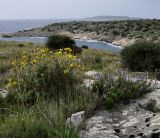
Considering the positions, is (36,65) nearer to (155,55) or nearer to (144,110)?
(144,110)

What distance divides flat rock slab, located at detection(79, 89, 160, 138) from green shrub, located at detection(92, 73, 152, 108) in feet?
0.69

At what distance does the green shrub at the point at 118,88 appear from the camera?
6.22 metres

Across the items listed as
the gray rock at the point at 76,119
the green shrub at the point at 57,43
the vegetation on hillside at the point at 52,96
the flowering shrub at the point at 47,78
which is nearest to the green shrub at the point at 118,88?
the vegetation on hillside at the point at 52,96

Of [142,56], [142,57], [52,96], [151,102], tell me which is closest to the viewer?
[151,102]

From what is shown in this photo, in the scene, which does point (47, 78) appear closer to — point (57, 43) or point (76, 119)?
point (76, 119)

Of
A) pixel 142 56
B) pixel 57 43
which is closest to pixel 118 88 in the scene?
pixel 142 56

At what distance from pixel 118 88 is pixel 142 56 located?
23.3 ft

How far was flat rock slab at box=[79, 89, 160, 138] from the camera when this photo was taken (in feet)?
16.4

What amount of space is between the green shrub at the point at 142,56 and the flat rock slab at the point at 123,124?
6665mm

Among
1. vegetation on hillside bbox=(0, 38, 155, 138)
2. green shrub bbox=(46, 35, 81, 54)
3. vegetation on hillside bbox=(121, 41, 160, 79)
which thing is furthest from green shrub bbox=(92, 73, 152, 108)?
green shrub bbox=(46, 35, 81, 54)

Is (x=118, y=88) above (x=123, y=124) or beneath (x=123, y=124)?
above

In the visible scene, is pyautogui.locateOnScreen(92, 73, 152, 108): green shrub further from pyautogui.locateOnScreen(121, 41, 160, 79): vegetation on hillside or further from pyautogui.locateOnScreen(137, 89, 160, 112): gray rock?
pyautogui.locateOnScreen(121, 41, 160, 79): vegetation on hillside

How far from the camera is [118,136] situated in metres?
5.03

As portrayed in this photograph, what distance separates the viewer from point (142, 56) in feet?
43.9
